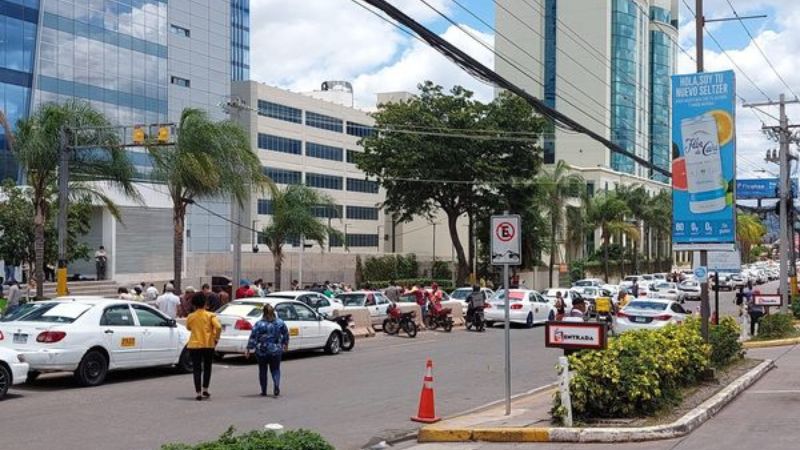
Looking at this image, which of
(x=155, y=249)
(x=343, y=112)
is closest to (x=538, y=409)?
(x=155, y=249)

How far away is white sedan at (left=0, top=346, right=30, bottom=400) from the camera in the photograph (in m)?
14.8

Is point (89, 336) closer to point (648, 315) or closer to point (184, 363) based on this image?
point (184, 363)

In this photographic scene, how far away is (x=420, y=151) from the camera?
Answer: 56.8 metres

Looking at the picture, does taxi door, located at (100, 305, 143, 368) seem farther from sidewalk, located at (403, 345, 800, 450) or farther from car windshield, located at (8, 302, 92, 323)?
sidewalk, located at (403, 345, 800, 450)

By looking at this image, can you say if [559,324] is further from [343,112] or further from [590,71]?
[590,71]

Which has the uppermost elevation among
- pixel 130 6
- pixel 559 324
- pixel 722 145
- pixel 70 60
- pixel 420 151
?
pixel 130 6

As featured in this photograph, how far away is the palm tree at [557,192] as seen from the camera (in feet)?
222

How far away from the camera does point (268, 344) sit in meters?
15.6

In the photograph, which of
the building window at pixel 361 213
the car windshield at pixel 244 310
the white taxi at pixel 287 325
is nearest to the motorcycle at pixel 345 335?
the white taxi at pixel 287 325

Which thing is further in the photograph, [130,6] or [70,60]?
[130,6]

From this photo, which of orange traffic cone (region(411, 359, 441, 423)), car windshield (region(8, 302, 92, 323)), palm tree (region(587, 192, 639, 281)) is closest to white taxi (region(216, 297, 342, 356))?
car windshield (region(8, 302, 92, 323))

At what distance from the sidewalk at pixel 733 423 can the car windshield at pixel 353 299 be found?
16.0m

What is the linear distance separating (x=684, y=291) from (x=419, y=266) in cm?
1937

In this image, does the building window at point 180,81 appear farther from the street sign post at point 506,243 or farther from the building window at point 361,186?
the street sign post at point 506,243
